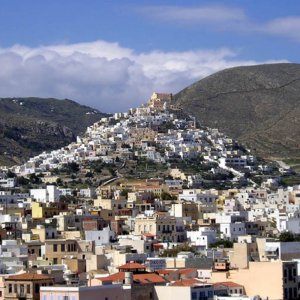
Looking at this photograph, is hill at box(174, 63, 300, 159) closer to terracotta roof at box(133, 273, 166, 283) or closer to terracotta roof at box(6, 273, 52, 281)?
terracotta roof at box(133, 273, 166, 283)

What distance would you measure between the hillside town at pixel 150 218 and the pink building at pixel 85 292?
45 mm

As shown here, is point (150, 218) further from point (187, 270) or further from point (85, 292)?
point (85, 292)

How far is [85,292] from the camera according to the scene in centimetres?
4634

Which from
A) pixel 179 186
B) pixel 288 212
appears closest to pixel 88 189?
pixel 179 186

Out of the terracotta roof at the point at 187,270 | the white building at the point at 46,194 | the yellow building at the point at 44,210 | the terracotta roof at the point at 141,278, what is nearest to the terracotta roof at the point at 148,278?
the terracotta roof at the point at 141,278

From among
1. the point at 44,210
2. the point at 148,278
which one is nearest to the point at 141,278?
the point at 148,278

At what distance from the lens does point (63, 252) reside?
69188 mm

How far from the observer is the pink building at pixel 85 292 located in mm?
46281

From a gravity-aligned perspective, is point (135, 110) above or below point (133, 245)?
above

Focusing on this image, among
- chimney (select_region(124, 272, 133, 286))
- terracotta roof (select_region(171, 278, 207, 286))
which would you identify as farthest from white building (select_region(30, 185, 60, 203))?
chimney (select_region(124, 272, 133, 286))

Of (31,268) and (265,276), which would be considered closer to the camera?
(265,276)

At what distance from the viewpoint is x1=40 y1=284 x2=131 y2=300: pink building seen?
46281 millimetres

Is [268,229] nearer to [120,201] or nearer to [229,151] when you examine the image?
[120,201]

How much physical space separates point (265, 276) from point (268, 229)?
32.3m
